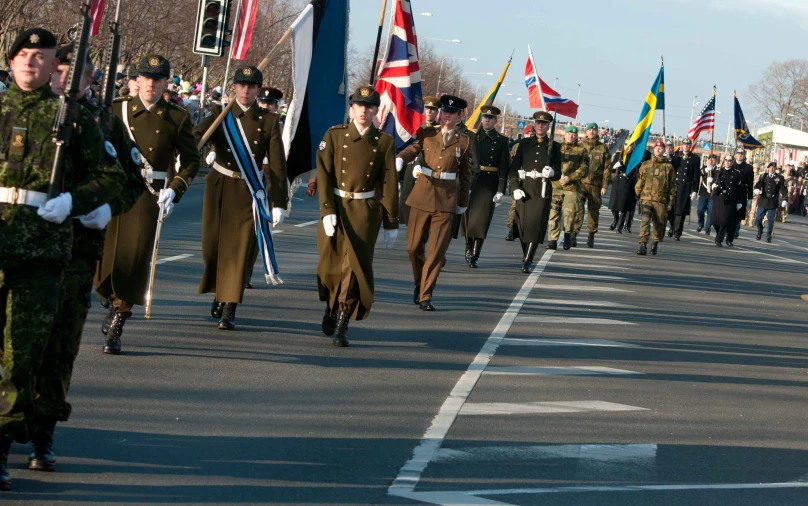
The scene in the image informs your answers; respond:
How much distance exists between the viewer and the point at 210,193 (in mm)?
11344

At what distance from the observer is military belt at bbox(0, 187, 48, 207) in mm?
5805

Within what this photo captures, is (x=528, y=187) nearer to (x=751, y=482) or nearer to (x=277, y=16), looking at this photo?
(x=751, y=482)

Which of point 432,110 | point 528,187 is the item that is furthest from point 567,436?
point 528,187

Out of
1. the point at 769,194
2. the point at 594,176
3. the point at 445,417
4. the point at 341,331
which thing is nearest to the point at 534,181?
the point at 594,176

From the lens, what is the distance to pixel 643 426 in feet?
28.0

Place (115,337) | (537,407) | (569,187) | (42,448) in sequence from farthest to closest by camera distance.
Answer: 1. (569,187)
2. (115,337)
3. (537,407)
4. (42,448)

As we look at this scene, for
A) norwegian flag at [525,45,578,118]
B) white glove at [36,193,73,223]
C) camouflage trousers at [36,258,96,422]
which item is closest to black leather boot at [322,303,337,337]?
camouflage trousers at [36,258,96,422]

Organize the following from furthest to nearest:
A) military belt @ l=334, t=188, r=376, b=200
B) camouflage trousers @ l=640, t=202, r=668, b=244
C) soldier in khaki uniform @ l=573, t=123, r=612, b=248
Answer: soldier in khaki uniform @ l=573, t=123, r=612, b=248 < camouflage trousers @ l=640, t=202, r=668, b=244 < military belt @ l=334, t=188, r=376, b=200

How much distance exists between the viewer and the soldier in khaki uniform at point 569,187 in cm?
2264

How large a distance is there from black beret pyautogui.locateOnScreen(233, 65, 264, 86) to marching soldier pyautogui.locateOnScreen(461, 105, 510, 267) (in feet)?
25.0

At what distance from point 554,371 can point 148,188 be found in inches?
127

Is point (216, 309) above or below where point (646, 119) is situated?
below

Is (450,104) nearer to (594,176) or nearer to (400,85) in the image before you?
(400,85)

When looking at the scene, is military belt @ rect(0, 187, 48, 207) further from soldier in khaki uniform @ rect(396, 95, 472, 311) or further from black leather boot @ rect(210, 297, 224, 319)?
soldier in khaki uniform @ rect(396, 95, 472, 311)
